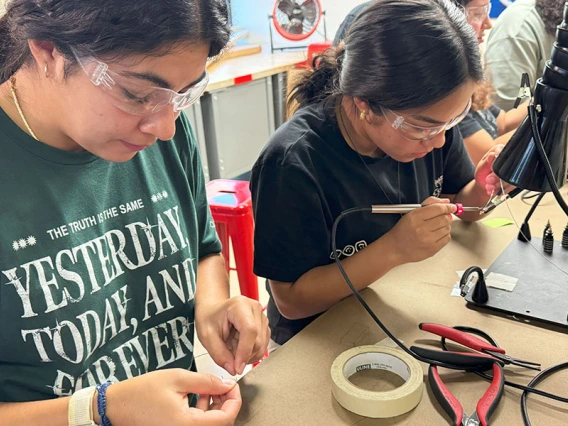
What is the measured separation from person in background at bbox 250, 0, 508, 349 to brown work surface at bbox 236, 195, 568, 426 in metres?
0.07

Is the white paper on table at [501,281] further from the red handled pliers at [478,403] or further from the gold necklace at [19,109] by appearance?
the gold necklace at [19,109]

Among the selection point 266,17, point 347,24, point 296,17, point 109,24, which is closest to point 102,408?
point 109,24

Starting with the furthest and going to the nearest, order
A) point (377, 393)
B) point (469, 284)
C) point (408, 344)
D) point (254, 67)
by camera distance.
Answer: point (254, 67), point (469, 284), point (408, 344), point (377, 393)

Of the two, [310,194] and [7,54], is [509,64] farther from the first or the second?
[7,54]

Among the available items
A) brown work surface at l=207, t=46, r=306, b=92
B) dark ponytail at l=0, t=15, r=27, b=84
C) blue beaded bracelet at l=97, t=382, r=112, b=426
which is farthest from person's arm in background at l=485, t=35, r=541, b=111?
blue beaded bracelet at l=97, t=382, r=112, b=426

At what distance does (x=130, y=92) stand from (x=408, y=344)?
23.6 inches

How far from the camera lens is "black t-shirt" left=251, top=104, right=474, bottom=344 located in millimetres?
1136

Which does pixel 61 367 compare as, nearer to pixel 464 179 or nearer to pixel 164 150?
pixel 164 150

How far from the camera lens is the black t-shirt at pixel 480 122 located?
1.78 meters

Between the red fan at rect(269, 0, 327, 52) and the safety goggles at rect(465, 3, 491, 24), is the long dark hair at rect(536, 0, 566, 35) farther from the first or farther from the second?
the red fan at rect(269, 0, 327, 52)

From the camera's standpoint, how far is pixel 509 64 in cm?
223

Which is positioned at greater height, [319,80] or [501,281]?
[319,80]

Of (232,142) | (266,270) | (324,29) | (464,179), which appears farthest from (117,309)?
(324,29)

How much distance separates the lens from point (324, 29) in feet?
13.5
